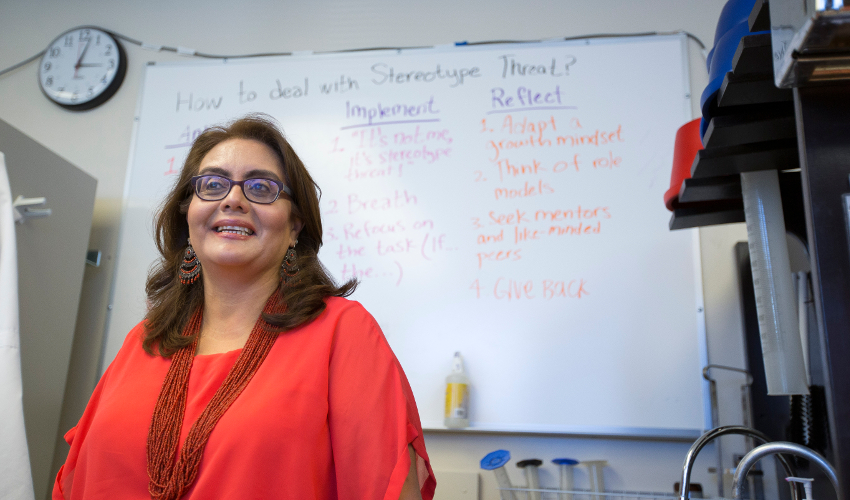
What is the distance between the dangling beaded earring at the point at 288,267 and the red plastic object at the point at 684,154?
72cm

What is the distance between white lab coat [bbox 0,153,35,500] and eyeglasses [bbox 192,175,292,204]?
2.01 feet

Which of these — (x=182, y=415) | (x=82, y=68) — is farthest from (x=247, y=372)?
(x=82, y=68)

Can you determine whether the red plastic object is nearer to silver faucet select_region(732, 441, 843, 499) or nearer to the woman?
silver faucet select_region(732, 441, 843, 499)

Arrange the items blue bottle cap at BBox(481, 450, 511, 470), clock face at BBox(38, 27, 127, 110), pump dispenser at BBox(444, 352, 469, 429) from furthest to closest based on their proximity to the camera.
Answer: clock face at BBox(38, 27, 127, 110) → pump dispenser at BBox(444, 352, 469, 429) → blue bottle cap at BBox(481, 450, 511, 470)

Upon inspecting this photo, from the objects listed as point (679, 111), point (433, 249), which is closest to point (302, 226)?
point (433, 249)

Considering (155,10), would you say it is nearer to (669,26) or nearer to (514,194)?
(514,194)

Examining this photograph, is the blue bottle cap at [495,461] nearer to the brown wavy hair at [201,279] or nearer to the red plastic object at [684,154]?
the brown wavy hair at [201,279]

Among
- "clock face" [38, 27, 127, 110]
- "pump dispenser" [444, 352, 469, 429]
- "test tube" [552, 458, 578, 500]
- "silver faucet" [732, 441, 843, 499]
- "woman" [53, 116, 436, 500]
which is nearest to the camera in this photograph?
"silver faucet" [732, 441, 843, 499]

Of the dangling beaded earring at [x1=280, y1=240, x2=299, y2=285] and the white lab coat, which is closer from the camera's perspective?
the dangling beaded earring at [x1=280, y1=240, x2=299, y2=285]

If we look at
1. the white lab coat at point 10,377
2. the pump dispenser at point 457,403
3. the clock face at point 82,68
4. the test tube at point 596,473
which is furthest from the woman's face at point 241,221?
the clock face at point 82,68

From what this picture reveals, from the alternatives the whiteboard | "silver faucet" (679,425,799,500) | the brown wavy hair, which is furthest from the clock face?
"silver faucet" (679,425,799,500)

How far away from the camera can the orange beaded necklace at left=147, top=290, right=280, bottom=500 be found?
830mm

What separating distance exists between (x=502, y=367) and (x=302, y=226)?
0.75 m

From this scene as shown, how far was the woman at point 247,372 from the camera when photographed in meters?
0.83
